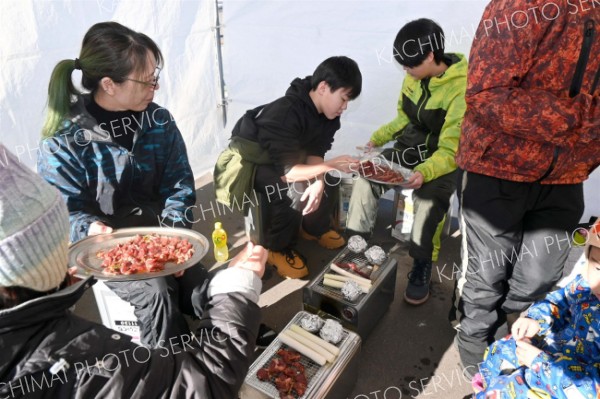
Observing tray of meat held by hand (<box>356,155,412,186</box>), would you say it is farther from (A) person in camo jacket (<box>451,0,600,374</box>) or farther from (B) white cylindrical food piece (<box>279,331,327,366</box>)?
(B) white cylindrical food piece (<box>279,331,327,366</box>)

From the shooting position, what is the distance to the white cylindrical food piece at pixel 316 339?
2.22m

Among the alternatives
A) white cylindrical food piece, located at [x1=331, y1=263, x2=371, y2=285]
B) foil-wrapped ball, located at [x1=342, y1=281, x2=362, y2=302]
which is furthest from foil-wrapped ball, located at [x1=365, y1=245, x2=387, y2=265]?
foil-wrapped ball, located at [x1=342, y1=281, x2=362, y2=302]

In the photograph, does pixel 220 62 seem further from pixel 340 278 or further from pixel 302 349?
pixel 302 349

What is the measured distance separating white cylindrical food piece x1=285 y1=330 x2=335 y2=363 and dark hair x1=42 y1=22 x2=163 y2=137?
65.1 inches

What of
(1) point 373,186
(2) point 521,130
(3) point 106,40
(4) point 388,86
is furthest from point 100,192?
(4) point 388,86

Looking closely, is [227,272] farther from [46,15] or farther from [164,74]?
[164,74]

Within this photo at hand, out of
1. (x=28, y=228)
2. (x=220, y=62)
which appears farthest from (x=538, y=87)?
(x=220, y=62)

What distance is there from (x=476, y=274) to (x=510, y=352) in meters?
0.42

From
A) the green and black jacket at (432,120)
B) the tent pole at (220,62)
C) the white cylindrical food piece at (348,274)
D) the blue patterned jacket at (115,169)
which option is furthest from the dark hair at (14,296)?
the tent pole at (220,62)

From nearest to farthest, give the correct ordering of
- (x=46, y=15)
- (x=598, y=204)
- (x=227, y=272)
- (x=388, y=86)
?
(x=227, y=272)
(x=46, y=15)
(x=598, y=204)
(x=388, y=86)

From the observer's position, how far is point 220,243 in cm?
353

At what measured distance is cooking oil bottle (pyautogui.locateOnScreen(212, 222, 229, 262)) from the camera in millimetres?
3514

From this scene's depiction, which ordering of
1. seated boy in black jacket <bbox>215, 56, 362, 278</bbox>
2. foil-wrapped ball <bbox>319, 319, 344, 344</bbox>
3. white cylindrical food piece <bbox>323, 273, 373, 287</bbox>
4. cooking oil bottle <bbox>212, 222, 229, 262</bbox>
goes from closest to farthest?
foil-wrapped ball <bbox>319, 319, 344, 344</bbox> < white cylindrical food piece <bbox>323, 273, 373, 287</bbox> < seated boy in black jacket <bbox>215, 56, 362, 278</bbox> < cooking oil bottle <bbox>212, 222, 229, 262</bbox>

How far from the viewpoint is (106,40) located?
7.31 feet
